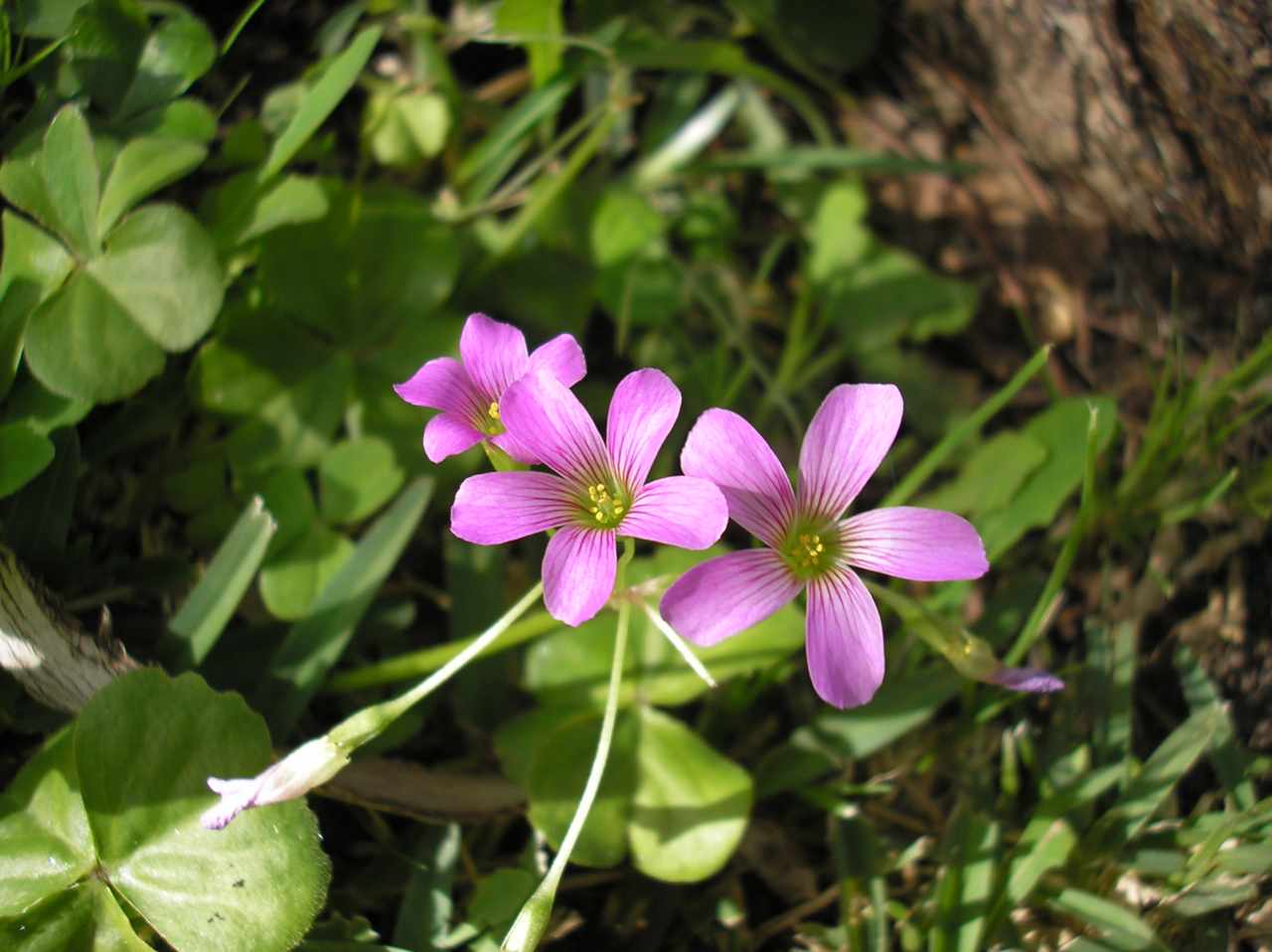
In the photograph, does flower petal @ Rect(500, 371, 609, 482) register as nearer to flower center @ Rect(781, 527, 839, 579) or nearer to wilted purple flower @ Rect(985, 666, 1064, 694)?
flower center @ Rect(781, 527, 839, 579)

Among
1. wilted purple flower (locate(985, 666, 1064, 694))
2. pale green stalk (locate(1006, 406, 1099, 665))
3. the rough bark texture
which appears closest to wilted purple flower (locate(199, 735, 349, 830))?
wilted purple flower (locate(985, 666, 1064, 694))

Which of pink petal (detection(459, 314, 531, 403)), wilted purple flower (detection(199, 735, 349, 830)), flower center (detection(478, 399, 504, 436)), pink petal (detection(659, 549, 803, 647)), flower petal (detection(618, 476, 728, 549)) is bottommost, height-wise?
wilted purple flower (detection(199, 735, 349, 830))

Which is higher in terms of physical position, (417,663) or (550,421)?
(550,421)

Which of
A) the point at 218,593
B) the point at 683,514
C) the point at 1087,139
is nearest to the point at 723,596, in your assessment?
the point at 683,514

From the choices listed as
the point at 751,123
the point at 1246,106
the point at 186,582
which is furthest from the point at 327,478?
the point at 1246,106

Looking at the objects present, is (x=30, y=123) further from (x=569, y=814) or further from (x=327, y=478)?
(x=569, y=814)

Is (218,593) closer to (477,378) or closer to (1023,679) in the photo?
(477,378)
